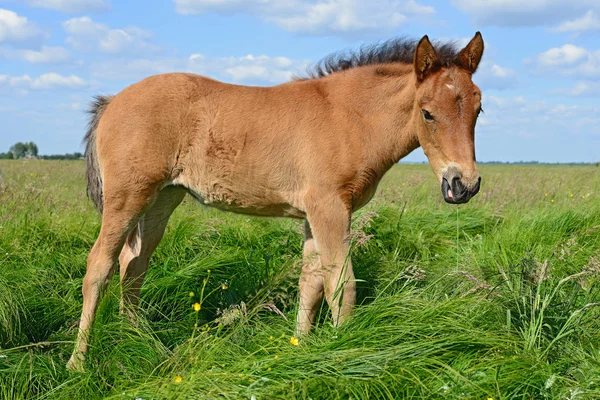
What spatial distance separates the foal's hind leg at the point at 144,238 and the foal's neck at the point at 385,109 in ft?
5.36

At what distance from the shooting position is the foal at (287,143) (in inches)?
169

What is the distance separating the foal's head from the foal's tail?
2.79m

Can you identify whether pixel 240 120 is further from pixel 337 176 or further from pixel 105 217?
pixel 105 217

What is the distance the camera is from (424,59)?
167 inches

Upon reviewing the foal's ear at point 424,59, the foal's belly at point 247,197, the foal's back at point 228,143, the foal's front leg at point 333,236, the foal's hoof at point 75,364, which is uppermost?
the foal's ear at point 424,59

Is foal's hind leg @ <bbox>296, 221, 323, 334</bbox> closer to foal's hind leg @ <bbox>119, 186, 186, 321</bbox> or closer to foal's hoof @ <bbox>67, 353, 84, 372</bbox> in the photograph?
foal's hind leg @ <bbox>119, 186, 186, 321</bbox>

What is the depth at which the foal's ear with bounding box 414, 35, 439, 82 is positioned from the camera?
4.18 metres

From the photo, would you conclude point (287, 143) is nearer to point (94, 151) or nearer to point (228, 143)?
point (228, 143)

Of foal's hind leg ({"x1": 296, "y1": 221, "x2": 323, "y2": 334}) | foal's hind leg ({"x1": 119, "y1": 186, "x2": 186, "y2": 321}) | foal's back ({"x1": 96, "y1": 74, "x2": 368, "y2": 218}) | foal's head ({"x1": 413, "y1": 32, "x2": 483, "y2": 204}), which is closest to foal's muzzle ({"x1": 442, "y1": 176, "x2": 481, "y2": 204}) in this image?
foal's head ({"x1": 413, "y1": 32, "x2": 483, "y2": 204})

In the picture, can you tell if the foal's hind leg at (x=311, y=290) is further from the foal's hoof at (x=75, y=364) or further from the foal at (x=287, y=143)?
the foal's hoof at (x=75, y=364)

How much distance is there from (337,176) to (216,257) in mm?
1585

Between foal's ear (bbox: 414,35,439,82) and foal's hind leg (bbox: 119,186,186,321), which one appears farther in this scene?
foal's hind leg (bbox: 119,186,186,321)

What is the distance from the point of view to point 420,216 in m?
7.12

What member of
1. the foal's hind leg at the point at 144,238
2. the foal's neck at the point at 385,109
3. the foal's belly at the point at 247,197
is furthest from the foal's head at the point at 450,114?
the foal's hind leg at the point at 144,238
